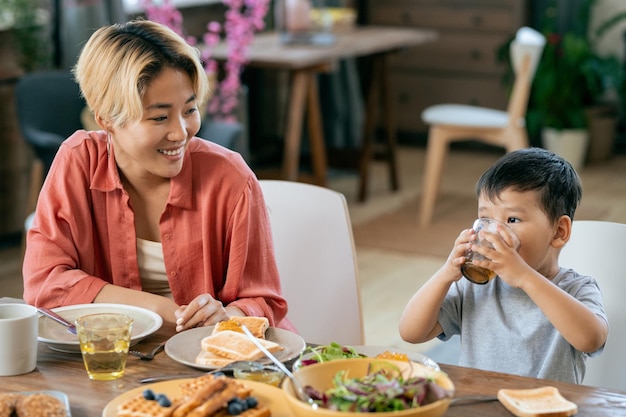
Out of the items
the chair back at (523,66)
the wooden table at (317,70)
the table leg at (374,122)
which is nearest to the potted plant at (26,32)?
the wooden table at (317,70)

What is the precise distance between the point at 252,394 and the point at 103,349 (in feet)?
0.82

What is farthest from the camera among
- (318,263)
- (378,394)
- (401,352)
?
(318,263)

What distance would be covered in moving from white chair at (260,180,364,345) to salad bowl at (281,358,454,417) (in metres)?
0.80

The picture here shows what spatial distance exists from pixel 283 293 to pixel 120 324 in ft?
2.37

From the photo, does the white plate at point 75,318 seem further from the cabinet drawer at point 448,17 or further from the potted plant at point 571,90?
the cabinet drawer at point 448,17

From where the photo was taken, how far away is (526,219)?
5.69 feet

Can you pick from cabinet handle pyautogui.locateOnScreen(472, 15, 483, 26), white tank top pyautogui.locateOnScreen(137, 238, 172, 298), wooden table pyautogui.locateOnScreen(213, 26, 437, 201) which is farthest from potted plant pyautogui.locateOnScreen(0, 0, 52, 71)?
cabinet handle pyautogui.locateOnScreen(472, 15, 483, 26)

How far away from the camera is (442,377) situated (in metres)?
1.30

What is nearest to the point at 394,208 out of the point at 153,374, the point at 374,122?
the point at 374,122

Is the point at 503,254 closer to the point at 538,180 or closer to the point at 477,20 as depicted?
the point at 538,180

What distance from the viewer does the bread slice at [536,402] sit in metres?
1.34

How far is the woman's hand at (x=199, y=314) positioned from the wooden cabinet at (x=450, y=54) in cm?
536

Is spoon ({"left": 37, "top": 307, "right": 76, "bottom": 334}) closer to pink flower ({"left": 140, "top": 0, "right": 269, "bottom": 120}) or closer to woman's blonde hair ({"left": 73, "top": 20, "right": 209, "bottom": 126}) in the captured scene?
woman's blonde hair ({"left": 73, "top": 20, "right": 209, "bottom": 126})

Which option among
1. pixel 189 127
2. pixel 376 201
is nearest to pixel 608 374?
pixel 189 127
